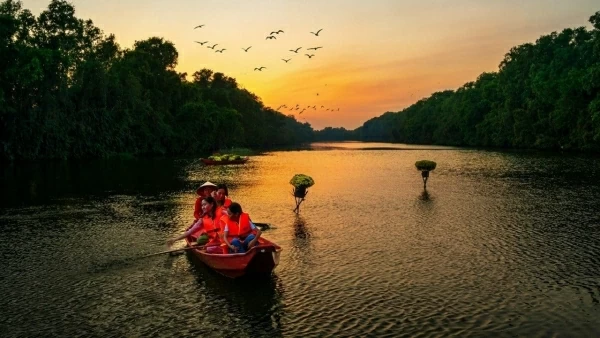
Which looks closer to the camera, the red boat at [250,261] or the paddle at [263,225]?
→ the red boat at [250,261]

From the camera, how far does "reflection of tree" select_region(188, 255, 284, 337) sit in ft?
34.0

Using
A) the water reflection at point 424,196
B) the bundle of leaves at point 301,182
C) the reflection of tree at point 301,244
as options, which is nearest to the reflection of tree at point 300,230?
the reflection of tree at point 301,244

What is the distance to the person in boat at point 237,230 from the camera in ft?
45.2

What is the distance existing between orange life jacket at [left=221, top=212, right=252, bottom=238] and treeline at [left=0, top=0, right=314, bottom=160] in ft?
180

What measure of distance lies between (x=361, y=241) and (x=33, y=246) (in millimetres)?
11880

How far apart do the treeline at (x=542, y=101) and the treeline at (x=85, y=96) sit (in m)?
67.1

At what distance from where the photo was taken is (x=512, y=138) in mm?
109562

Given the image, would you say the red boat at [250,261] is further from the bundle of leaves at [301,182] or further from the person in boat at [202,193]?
the bundle of leaves at [301,182]

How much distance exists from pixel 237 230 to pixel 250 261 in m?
1.45

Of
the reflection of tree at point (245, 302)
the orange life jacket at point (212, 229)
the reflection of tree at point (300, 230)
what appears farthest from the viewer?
the reflection of tree at point (300, 230)

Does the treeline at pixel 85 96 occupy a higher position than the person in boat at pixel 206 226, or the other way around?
the treeline at pixel 85 96

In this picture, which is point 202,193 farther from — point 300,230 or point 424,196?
point 424,196

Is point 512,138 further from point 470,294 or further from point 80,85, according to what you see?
point 470,294

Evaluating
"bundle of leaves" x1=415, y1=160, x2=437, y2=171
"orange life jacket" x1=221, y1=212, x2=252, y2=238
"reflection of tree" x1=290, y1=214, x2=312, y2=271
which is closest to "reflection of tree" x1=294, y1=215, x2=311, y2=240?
"reflection of tree" x1=290, y1=214, x2=312, y2=271
